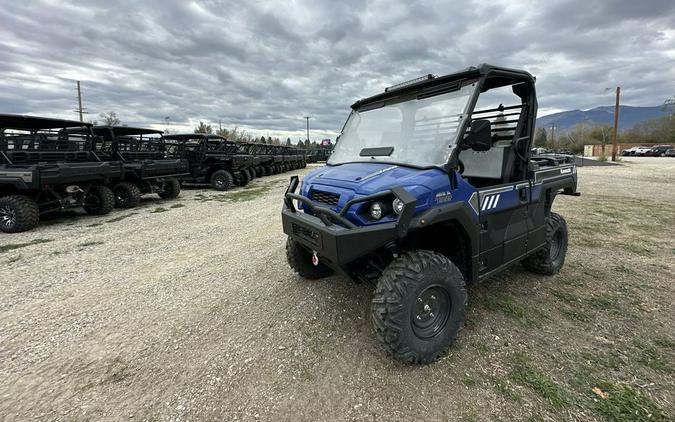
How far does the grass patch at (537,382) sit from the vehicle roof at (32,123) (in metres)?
9.50

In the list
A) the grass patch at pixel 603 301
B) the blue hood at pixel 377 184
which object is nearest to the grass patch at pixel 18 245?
the blue hood at pixel 377 184

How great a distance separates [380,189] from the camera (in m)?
2.44

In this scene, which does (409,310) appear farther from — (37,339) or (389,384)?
(37,339)

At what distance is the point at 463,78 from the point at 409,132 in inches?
24.4

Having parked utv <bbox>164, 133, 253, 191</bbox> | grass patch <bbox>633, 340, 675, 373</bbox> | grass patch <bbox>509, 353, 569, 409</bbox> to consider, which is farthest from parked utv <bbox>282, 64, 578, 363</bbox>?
parked utv <bbox>164, 133, 253, 191</bbox>

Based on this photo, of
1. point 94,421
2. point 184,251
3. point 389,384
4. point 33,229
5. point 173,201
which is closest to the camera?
point 94,421

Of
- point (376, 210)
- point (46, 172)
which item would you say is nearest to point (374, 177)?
point (376, 210)

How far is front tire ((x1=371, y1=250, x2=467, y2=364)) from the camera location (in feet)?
7.65

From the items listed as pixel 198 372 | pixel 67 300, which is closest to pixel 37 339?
pixel 67 300

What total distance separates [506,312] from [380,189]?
187 centimetres

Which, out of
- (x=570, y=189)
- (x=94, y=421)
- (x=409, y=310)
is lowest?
(x=94, y=421)

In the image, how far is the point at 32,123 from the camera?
7.38m

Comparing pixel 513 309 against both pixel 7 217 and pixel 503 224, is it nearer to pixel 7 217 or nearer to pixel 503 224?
pixel 503 224

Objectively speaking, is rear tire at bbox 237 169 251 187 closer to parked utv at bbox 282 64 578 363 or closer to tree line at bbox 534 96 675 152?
parked utv at bbox 282 64 578 363
